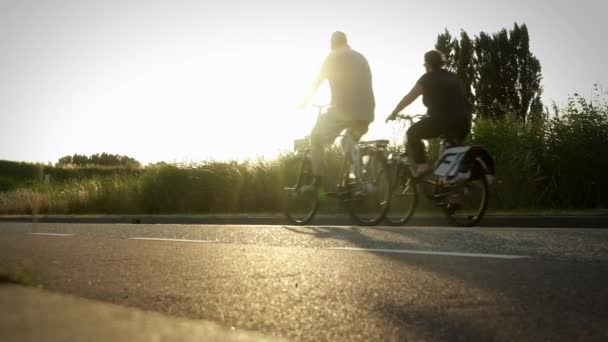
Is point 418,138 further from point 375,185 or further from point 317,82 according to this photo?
point 317,82

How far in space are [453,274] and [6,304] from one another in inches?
112

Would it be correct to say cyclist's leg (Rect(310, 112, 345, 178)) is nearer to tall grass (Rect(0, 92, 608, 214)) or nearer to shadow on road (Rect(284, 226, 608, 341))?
shadow on road (Rect(284, 226, 608, 341))

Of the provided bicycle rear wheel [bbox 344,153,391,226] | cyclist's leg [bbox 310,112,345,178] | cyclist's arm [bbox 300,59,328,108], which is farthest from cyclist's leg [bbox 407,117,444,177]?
cyclist's arm [bbox 300,59,328,108]

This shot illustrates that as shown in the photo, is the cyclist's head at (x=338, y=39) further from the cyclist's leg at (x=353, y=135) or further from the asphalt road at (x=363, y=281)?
the asphalt road at (x=363, y=281)

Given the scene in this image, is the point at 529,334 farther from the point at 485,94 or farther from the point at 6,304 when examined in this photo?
the point at 485,94

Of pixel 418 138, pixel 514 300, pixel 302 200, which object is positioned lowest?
pixel 514 300

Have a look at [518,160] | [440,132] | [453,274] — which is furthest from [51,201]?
[453,274]

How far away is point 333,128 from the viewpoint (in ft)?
28.7

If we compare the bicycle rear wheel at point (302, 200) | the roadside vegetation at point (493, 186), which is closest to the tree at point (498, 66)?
the roadside vegetation at point (493, 186)

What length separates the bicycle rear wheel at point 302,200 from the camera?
30.6ft

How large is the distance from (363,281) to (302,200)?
5897 mm

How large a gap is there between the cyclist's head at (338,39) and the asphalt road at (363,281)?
10.2 ft

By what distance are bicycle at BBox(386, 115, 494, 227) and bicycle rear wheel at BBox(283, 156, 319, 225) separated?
1.20m

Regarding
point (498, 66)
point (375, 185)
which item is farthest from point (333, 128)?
point (498, 66)
